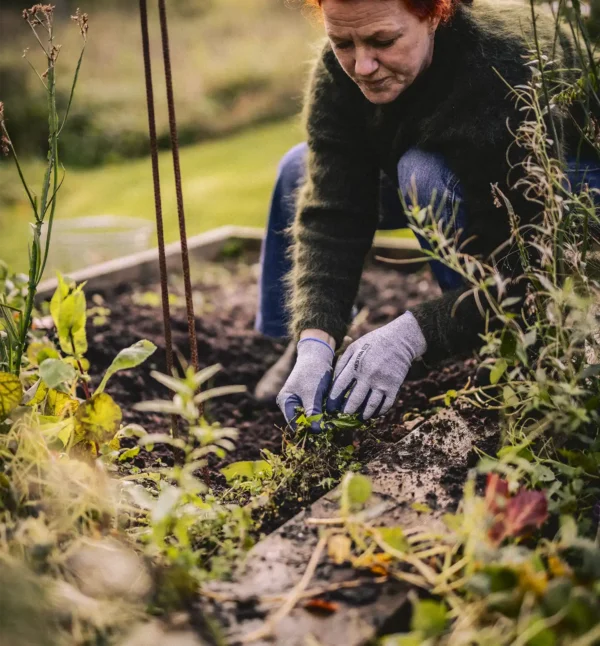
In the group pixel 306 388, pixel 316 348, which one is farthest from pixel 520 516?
pixel 316 348

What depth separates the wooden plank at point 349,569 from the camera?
1093 mm

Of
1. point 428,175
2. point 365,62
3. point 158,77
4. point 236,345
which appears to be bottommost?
point 236,345

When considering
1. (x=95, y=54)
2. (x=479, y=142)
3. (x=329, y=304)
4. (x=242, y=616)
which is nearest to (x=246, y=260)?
(x=329, y=304)

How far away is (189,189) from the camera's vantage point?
15.3 feet

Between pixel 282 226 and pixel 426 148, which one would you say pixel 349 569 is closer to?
pixel 426 148

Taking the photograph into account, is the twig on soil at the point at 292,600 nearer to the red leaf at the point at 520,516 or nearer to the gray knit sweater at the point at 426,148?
the red leaf at the point at 520,516

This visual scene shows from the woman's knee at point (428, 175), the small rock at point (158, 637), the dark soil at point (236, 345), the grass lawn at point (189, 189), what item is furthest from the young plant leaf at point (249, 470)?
the grass lawn at point (189, 189)

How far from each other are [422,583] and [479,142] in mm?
1039

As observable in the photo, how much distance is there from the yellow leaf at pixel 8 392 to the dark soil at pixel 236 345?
58 cm

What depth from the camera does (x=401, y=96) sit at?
1.91 meters

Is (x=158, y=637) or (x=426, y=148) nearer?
(x=158, y=637)

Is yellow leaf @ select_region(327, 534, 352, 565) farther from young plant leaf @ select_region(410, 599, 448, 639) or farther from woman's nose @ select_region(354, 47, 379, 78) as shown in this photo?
woman's nose @ select_region(354, 47, 379, 78)

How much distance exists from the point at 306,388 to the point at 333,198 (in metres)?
0.61

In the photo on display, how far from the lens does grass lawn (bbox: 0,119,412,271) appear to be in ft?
13.4
